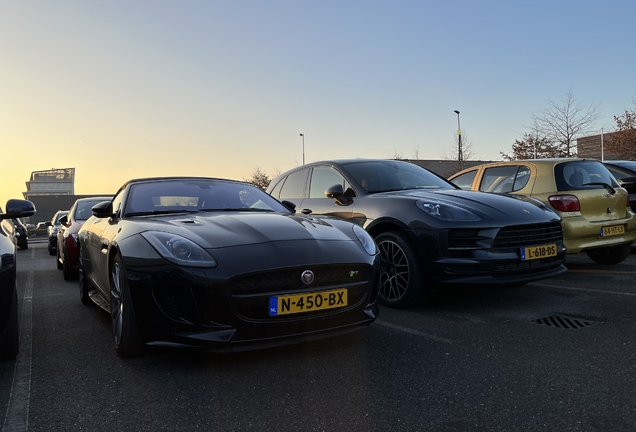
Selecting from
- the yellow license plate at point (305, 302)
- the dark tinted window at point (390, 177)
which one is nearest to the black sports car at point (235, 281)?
the yellow license plate at point (305, 302)

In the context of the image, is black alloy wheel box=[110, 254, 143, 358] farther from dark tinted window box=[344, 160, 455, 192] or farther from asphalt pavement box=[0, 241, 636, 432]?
dark tinted window box=[344, 160, 455, 192]

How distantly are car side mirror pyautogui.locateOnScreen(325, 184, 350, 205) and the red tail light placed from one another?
256 centimetres

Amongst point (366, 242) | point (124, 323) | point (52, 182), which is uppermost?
point (52, 182)

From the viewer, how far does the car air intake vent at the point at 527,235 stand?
454 centimetres

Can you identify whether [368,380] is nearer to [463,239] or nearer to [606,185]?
[463,239]

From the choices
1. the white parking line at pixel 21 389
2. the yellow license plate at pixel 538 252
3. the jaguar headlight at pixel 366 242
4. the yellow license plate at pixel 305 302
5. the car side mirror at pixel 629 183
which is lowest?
the white parking line at pixel 21 389

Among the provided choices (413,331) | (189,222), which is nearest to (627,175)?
(413,331)

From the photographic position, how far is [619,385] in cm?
279

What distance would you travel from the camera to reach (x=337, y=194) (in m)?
5.55

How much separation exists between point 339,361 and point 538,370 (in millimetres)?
1192

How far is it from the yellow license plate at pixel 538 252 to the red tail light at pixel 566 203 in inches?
58.5

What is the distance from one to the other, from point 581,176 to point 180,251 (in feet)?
17.4

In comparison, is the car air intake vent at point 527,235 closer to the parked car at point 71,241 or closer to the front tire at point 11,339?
the front tire at point 11,339

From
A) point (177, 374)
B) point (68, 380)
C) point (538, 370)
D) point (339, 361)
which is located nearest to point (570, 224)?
point (538, 370)
